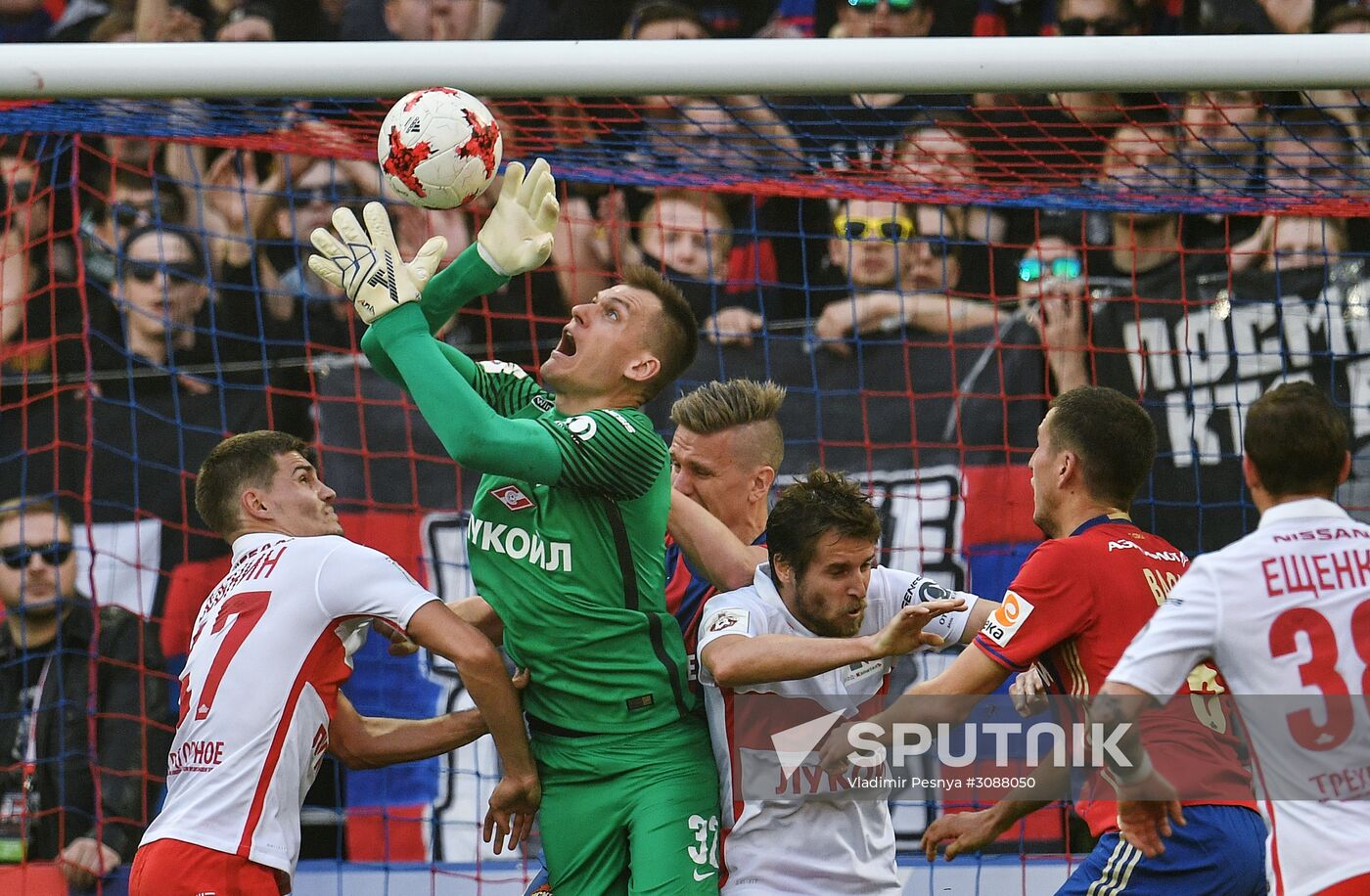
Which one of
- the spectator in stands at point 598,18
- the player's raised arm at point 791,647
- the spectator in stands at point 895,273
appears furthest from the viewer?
the spectator in stands at point 598,18

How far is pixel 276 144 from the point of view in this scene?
5.55 m

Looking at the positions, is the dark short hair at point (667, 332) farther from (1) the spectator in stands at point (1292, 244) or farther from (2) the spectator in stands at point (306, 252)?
(1) the spectator in stands at point (1292, 244)

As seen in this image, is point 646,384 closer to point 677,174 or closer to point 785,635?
point 785,635

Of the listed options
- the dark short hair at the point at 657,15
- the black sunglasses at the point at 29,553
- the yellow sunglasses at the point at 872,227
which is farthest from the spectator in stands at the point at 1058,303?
the black sunglasses at the point at 29,553

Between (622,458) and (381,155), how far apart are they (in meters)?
0.99

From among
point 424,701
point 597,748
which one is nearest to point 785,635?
point 597,748

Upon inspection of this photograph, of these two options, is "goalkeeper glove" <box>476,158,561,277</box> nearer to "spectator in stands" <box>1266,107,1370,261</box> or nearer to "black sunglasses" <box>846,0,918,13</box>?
"spectator in stands" <box>1266,107,1370,261</box>

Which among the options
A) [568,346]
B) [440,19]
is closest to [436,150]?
[568,346]

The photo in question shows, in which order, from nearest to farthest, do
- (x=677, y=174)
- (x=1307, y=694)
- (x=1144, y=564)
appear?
(x=1307, y=694), (x=1144, y=564), (x=677, y=174)

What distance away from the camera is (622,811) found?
388 cm

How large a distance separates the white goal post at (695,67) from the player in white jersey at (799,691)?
1260mm

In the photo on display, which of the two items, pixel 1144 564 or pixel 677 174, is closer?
pixel 1144 564

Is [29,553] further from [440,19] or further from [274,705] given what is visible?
[440,19]

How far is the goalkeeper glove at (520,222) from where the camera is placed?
148 inches
